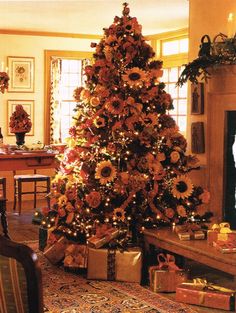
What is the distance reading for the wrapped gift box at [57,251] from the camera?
196 inches

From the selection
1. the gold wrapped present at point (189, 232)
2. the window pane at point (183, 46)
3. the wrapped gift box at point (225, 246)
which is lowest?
the wrapped gift box at point (225, 246)

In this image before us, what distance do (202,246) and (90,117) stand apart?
56.7 inches

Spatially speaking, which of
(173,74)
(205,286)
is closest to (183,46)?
(173,74)

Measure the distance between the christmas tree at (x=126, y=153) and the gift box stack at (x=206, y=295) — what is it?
0.78 m

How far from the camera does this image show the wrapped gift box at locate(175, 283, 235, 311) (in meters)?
4.00

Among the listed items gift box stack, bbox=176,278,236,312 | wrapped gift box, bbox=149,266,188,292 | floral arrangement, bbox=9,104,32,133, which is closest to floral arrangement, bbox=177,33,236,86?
wrapped gift box, bbox=149,266,188,292

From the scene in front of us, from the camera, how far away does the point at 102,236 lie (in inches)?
183

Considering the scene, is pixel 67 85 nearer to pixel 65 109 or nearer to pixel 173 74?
pixel 65 109

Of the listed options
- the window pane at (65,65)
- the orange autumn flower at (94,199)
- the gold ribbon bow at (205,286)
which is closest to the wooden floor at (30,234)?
the gold ribbon bow at (205,286)

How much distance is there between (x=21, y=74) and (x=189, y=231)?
6.51m

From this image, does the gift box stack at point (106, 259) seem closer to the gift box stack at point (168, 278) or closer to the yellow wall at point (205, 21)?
the gift box stack at point (168, 278)

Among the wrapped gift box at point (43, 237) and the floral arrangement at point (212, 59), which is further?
the wrapped gift box at point (43, 237)

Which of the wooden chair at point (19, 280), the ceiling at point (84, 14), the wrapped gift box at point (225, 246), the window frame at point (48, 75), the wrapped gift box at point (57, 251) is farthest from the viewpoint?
the window frame at point (48, 75)

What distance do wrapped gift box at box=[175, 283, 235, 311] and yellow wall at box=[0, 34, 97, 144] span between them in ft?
22.1
